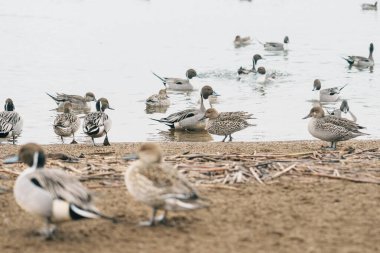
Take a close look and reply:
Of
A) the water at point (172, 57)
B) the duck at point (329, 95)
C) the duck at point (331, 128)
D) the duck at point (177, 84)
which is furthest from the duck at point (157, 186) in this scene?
the duck at point (177, 84)

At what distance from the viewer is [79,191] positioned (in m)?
5.58

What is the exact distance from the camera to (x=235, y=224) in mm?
6164

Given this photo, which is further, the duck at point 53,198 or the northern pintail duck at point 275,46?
the northern pintail duck at point 275,46

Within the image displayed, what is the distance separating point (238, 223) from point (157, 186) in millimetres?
820

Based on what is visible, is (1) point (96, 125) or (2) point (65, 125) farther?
(2) point (65, 125)

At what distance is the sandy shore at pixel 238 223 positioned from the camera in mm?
5668

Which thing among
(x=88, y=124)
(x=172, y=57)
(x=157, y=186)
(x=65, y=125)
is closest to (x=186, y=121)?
(x=65, y=125)

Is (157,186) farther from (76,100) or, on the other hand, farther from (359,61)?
(359,61)

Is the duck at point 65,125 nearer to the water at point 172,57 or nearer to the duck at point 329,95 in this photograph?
the water at point 172,57

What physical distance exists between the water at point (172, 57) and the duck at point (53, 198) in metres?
9.26

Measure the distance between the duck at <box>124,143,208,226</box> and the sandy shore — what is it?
264mm

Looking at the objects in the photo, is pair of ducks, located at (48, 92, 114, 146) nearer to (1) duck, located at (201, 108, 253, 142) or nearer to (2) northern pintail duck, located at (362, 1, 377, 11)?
(1) duck, located at (201, 108, 253, 142)

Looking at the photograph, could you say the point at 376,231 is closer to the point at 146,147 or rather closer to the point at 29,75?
the point at 146,147

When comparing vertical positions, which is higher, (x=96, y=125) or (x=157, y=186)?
(x=96, y=125)
